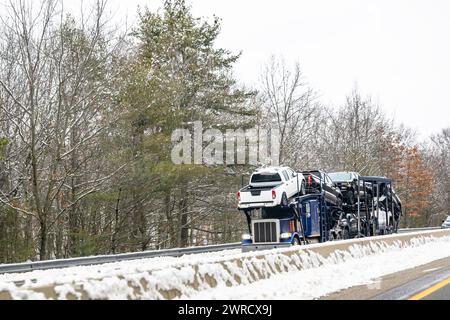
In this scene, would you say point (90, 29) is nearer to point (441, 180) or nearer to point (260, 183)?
point (260, 183)

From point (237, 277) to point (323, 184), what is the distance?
41.1 feet

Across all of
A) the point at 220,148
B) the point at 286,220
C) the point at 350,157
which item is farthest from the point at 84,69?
the point at 350,157

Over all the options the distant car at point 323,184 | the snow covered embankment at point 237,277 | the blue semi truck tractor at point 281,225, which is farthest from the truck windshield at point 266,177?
the snow covered embankment at point 237,277

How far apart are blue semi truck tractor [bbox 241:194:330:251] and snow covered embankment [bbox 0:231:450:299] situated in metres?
3.30

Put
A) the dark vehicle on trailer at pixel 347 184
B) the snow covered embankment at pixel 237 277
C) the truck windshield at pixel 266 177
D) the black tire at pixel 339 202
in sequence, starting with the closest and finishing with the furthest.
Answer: the snow covered embankment at pixel 237 277, the truck windshield at pixel 266 177, the black tire at pixel 339 202, the dark vehicle on trailer at pixel 347 184

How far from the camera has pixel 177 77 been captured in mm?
32188

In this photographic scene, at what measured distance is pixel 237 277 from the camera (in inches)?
409

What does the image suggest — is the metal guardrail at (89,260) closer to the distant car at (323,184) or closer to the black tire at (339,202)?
the distant car at (323,184)

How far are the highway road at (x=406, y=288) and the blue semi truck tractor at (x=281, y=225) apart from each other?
6.97 m

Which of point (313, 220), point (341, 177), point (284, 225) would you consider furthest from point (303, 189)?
point (341, 177)

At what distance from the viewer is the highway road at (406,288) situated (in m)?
9.37

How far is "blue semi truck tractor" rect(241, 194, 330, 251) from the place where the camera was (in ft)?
66.2

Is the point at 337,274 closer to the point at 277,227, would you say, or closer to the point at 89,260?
the point at 277,227

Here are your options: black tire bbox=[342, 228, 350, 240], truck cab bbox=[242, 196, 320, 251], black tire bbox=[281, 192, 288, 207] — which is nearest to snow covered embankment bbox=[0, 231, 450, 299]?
black tire bbox=[281, 192, 288, 207]
